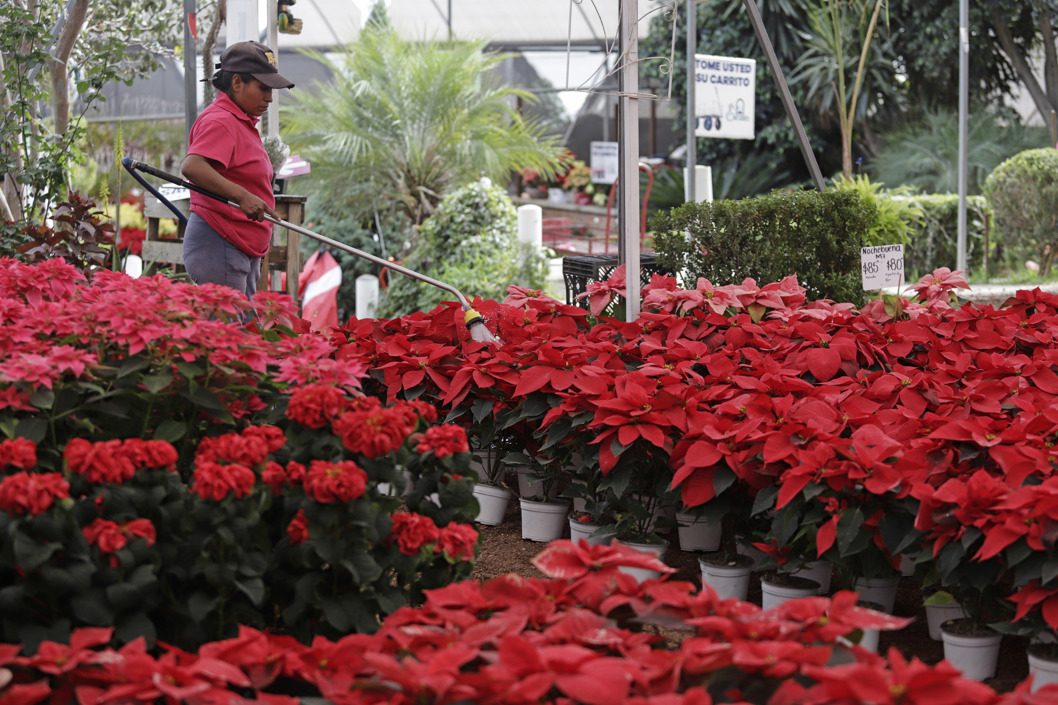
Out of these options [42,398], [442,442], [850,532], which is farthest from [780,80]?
[42,398]

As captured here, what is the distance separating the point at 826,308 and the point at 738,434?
1547 mm

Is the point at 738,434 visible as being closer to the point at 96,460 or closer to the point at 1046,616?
the point at 1046,616

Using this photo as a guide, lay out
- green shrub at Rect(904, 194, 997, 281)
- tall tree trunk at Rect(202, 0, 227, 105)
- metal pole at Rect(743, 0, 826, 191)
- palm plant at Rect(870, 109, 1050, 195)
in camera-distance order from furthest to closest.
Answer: palm plant at Rect(870, 109, 1050, 195), green shrub at Rect(904, 194, 997, 281), tall tree trunk at Rect(202, 0, 227, 105), metal pole at Rect(743, 0, 826, 191)

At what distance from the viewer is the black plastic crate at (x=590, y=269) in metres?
4.46

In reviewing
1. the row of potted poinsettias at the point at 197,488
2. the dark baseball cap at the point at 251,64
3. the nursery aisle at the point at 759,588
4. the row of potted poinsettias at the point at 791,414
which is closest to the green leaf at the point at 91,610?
the row of potted poinsettias at the point at 197,488

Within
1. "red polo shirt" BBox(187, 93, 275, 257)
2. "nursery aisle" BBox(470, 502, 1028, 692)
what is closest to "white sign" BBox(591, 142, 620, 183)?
"red polo shirt" BBox(187, 93, 275, 257)

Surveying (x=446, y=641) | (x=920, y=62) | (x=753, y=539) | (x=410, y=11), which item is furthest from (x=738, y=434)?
(x=410, y=11)

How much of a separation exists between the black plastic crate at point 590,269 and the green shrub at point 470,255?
2383 mm

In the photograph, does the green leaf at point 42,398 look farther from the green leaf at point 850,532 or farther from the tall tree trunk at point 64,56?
the tall tree trunk at point 64,56

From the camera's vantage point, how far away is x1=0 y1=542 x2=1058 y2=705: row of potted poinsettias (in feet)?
4.23

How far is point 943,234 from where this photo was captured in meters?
10.0

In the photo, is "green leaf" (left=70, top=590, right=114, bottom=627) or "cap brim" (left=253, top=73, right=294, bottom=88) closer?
"green leaf" (left=70, top=590, right=114, bottom=627)

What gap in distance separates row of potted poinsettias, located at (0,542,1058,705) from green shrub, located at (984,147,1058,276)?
937 centimetres

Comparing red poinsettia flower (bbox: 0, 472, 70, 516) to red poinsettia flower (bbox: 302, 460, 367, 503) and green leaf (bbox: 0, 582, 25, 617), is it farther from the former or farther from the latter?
red poinsettia flower (bbox: 302, 460, 367, 503)
